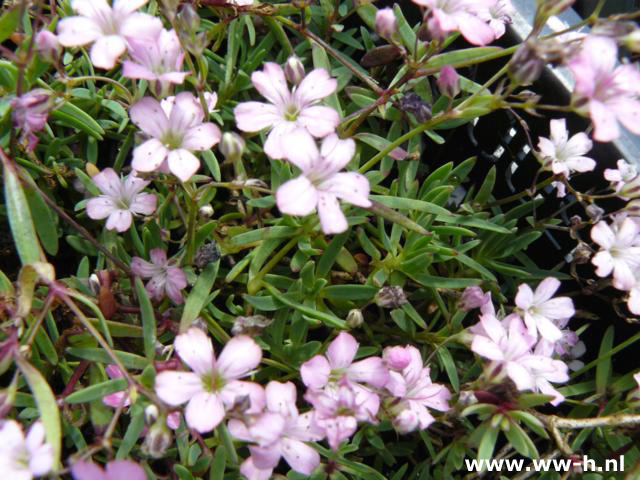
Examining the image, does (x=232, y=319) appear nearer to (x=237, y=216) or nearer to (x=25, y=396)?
(x=237, y=216)

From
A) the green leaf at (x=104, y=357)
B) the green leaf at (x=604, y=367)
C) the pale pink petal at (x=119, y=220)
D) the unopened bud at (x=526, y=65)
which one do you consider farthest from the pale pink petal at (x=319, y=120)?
the green leaf at (x=604, y=367)

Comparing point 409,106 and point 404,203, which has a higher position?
point 409,106

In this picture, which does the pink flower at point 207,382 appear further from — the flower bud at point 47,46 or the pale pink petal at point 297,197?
the flower bud at point 47,46

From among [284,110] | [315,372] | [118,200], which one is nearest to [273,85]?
[284,110]

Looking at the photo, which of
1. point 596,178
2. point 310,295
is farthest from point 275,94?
point 596,178

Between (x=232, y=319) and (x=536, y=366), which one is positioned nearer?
(x=536, y=366)

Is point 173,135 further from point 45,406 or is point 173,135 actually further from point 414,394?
point 414,394
